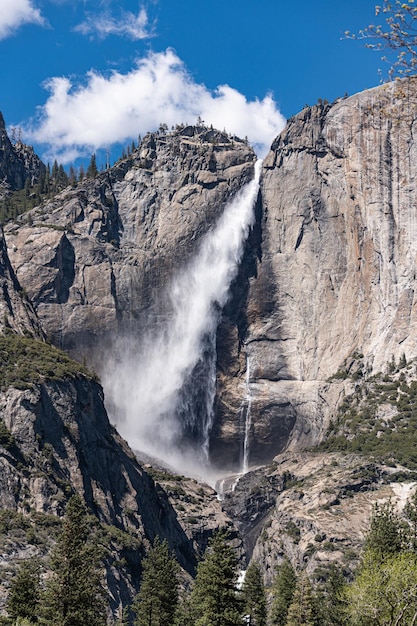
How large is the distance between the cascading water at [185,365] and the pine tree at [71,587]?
87.1 metres

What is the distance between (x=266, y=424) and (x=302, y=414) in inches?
245

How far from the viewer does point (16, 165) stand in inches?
7215

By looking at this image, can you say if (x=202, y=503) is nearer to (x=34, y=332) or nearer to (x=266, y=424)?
(x=266, y=424)

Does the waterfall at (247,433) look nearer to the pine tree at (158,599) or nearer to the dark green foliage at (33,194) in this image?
the dark green foliage at (33,194)

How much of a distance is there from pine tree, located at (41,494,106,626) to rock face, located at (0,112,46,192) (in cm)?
13078

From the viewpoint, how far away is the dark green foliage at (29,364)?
10062 cm

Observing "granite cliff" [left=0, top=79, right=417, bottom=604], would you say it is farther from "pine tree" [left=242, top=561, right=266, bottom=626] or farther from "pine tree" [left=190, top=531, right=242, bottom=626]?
"pine tree" [left=190, top=531, right=242, bottom=626]

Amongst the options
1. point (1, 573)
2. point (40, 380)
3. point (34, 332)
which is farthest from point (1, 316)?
point (1, 573)

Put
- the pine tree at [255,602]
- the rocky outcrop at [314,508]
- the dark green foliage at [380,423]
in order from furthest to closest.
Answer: the dark green foliage at [380,423]
the rocky outcrop at [314,508]
the pine tree at [255,602]

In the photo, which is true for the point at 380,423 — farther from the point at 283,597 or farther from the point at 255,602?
the point at 255,602

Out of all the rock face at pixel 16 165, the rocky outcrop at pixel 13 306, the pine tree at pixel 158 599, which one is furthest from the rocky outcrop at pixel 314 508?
the rock face at pixel 16 165

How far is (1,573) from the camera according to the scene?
71.4 metres

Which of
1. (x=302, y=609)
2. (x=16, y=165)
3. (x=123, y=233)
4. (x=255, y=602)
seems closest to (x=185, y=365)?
(x=123, y=233)

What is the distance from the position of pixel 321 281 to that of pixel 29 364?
192 feet
